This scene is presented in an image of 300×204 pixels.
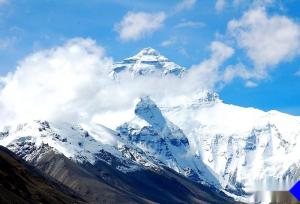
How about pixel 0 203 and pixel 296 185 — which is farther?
pixel 0 203

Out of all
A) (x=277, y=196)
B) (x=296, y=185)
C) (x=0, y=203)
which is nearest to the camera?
(x=296, y=185)

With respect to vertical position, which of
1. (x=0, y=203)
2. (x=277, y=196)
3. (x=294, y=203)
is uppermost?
(x=0, y=203)

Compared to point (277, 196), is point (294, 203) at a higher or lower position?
lower

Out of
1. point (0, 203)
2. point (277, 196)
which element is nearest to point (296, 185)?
point (277, 196)

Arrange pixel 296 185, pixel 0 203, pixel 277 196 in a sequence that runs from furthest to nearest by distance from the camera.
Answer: pixel 0 203, pixel 277 196, pixel 296 185

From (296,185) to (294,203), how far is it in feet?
3.40

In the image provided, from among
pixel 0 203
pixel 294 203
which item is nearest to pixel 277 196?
pixel 294 203

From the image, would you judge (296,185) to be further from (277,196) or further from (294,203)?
(277,196)

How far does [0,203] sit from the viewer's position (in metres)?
200

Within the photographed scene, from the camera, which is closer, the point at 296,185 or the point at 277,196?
the point at 296,185

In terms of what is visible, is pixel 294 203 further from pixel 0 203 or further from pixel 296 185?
pixel 0 203

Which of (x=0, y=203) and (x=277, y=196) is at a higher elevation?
(x=0, y=203)

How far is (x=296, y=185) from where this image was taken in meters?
29.4

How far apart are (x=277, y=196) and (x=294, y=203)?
716 centimetres
